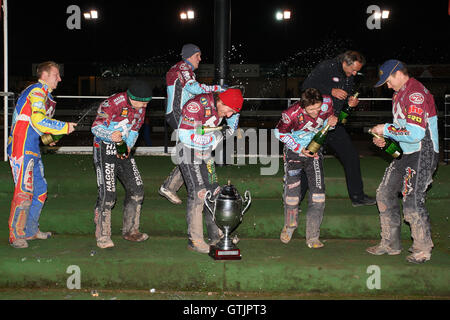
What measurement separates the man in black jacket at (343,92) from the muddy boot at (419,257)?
48.0 inches

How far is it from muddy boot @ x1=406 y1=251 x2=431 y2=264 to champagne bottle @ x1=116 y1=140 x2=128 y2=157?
3.03m

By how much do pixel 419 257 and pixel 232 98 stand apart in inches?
94.2

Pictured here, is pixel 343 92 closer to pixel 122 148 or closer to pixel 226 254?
pixel 226 254

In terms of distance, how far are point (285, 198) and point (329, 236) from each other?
78cm

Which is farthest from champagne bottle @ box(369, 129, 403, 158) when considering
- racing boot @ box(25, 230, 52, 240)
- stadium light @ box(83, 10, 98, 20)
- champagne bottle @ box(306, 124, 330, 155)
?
stadium light @ box(83, 10, 98, 20)

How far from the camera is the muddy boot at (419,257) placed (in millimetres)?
5247

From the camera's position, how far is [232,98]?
528cm

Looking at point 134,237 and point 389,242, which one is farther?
point 134,237

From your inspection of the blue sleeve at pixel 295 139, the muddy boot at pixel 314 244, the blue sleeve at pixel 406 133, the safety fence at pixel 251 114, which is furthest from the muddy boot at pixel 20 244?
the safety fence at pixel 251 114

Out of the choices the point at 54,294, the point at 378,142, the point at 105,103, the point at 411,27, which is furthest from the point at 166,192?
the point at 411,27

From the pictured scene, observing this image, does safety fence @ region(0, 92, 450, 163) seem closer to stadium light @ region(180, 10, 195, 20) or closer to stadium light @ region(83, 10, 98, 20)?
stadium light @ region(83, 10, 98, 20)

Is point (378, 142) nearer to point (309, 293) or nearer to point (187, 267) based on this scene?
point (309, 293)

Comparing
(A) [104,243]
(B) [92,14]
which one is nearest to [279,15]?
(B) [92,14]

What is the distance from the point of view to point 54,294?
5.13m
